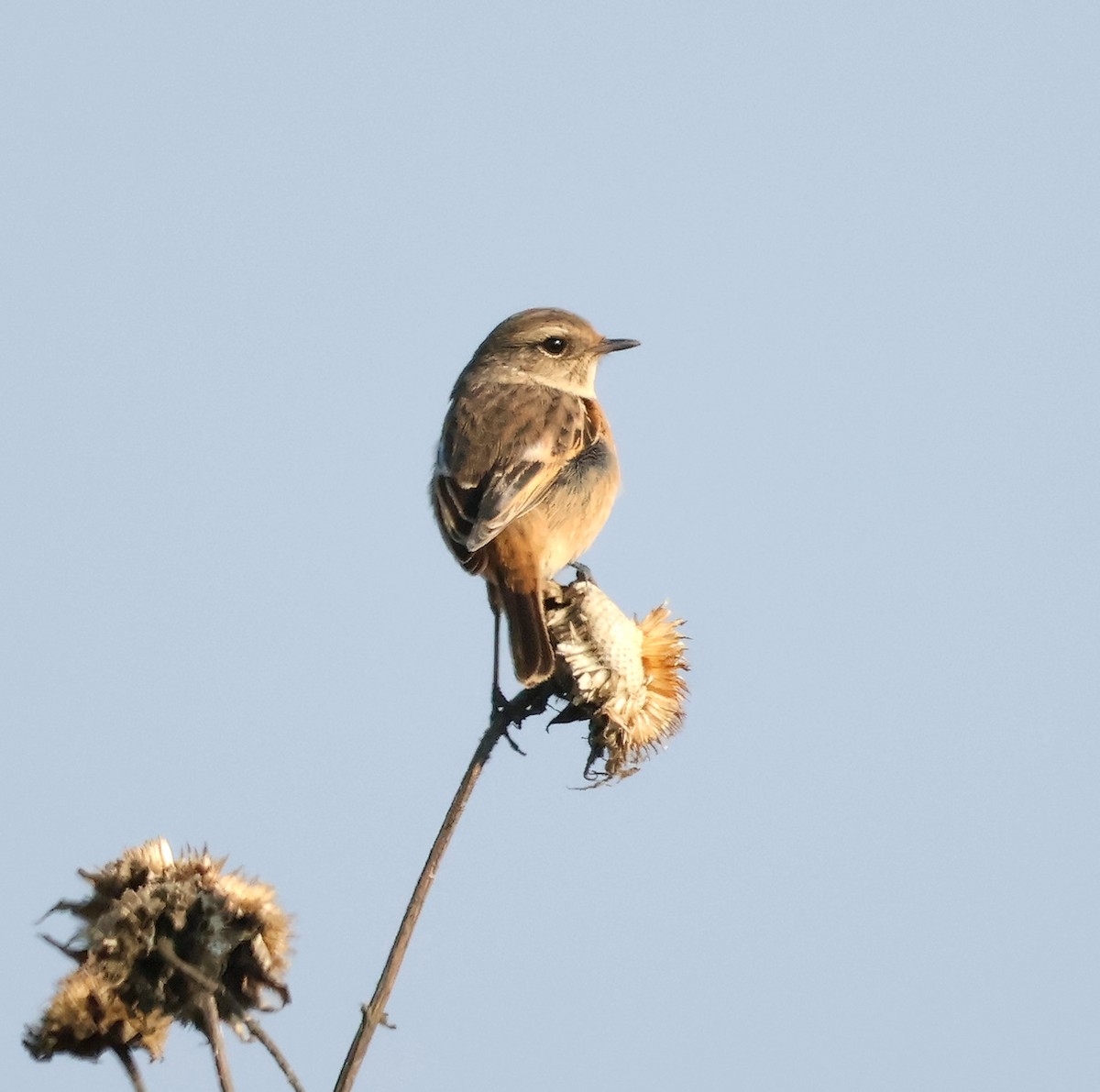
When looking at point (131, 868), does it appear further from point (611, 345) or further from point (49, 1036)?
point (611, 345)

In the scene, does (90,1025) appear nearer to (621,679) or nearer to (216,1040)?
(216,1040)

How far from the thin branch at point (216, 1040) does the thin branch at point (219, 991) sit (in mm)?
37

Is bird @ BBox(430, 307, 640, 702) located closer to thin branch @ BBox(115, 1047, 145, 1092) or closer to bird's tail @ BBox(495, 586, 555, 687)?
bird's tail @ BBox(495, 586, 555, 687)

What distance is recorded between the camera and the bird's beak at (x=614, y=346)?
9.64 meters

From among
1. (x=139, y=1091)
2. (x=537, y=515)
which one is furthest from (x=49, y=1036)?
(x=537, y=515)

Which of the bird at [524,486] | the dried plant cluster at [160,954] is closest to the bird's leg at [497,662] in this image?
the bird at [524,486]

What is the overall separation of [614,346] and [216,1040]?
19.3ft

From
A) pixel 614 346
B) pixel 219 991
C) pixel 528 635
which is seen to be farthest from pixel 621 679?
pixel 614 346

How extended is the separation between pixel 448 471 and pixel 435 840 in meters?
3.79

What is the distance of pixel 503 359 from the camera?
9.77m

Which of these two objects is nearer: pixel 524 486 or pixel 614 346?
pixel 524 486

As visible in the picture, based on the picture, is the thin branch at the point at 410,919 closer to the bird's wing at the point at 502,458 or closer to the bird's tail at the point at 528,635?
the bird's tail at the point at 528,635

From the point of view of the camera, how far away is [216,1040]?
4.45 m

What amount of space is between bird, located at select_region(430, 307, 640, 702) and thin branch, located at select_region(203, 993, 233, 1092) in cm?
177
